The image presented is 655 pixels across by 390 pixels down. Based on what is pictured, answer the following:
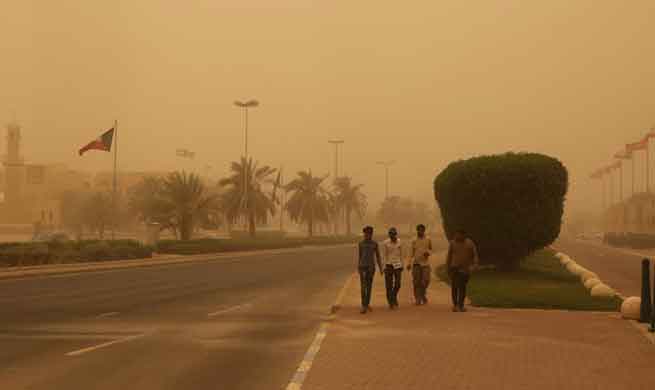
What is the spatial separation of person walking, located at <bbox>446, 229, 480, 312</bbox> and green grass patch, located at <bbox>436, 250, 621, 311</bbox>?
1656mm

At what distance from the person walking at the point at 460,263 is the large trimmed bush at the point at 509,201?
8.69 metres

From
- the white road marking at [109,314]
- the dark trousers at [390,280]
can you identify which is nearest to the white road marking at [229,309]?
the white road marking at [109,314]

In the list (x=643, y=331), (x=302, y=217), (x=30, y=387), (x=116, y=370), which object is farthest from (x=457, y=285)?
(x=302, y=217)

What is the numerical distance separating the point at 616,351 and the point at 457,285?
548 cm

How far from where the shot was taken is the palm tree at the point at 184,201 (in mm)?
53719

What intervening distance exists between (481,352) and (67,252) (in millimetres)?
30621

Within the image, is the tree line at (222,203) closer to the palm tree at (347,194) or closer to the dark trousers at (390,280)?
the palm tree at (347,194)

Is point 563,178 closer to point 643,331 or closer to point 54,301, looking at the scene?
point 643,331

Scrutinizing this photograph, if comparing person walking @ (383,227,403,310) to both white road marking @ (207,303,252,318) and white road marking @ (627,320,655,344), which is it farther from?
white road marking @ (627,320,655,344)

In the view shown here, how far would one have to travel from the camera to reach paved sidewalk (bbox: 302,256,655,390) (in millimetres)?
8789

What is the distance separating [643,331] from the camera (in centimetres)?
1322

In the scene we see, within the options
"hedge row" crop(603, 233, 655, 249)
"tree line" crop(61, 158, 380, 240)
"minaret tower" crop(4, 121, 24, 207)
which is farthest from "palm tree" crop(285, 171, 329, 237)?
"minaret tower" crop(4, 121, 24, 207)

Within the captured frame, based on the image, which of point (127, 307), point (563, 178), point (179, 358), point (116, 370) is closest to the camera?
point (116, 370)

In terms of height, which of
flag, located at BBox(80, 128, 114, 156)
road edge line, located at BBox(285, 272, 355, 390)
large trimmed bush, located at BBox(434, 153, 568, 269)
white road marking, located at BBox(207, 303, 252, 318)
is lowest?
white road marking, located at BBox(207, 303, 252, 318)
